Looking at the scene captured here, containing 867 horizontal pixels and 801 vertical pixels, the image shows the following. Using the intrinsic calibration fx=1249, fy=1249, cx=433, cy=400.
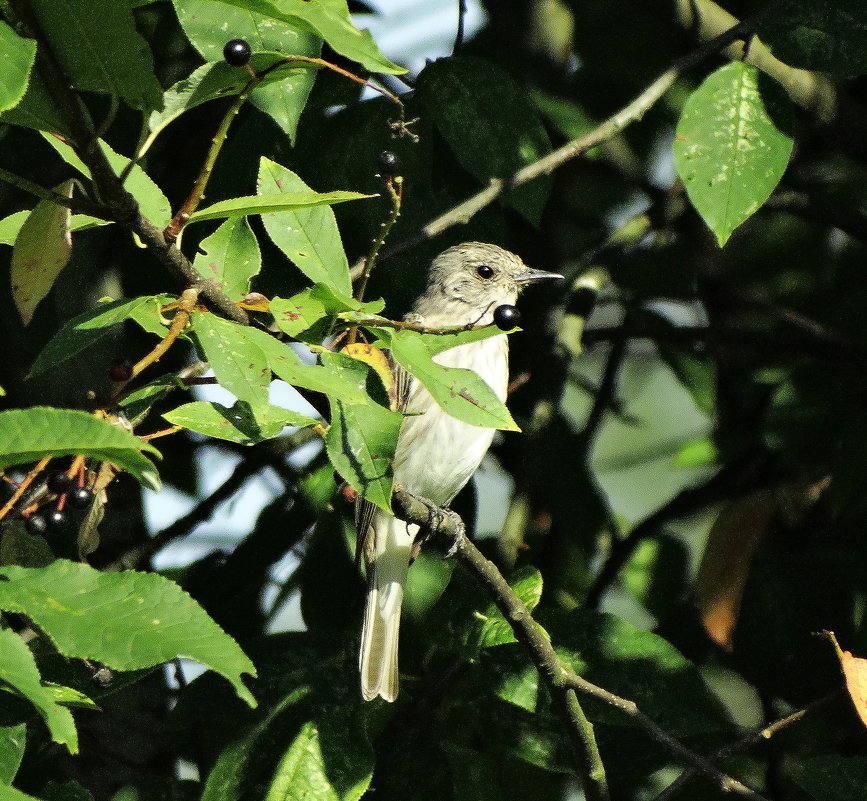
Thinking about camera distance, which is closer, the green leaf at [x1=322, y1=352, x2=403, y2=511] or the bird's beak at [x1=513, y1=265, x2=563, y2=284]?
the green leaf at [x1=322, y1=352, x2=403, y2=511]

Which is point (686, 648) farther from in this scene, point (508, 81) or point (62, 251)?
point (62, 251)

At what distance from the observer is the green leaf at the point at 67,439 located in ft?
6.45

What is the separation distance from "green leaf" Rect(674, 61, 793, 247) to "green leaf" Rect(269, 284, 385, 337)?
129cm

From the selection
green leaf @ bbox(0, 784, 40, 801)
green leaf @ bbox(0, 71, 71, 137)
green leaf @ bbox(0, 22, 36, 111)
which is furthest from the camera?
green leaf @ bbox(0, 71, 71, 137)

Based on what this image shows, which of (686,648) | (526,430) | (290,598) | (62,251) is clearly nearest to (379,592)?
(290,598)

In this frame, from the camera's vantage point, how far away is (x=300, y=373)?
2.24 meters

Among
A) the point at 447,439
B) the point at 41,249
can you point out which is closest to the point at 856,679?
the point at 41,249

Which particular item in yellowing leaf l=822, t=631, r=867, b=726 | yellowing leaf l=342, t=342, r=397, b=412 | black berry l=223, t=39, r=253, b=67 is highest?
black berry l=223, t=39, r=253, b=67

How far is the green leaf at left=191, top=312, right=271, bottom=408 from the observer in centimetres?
215

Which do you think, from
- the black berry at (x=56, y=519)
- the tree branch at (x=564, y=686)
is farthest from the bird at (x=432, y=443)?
the black berry at (x=56, y=519)

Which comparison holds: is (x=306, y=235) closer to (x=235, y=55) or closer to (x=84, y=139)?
(x=235, y=55)

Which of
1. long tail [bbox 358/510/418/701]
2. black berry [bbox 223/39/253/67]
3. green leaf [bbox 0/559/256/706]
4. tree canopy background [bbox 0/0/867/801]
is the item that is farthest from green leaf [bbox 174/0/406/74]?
long tail [bbox 358/510/418/701]

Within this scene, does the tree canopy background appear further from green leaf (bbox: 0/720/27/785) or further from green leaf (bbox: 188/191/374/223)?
green leaf (bbox: 0/720/27/785)

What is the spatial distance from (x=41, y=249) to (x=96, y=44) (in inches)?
17.0
